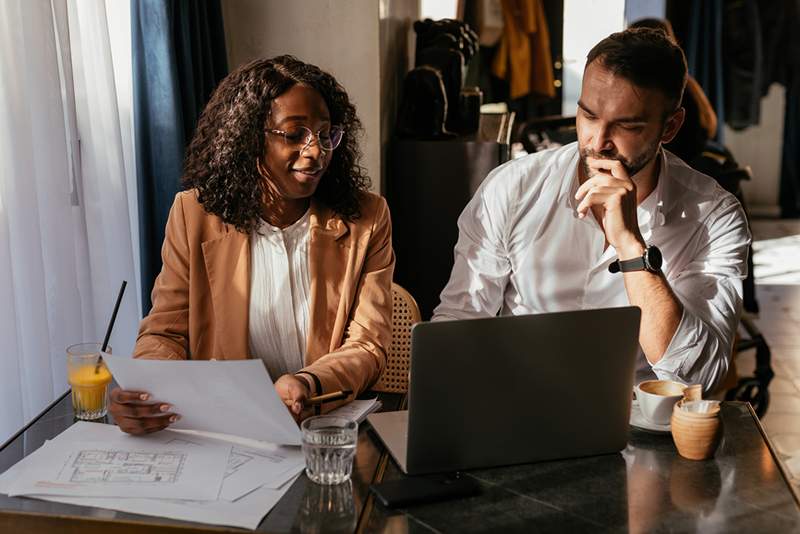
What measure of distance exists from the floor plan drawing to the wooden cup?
2.41ft

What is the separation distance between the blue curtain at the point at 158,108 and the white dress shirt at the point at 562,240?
0.92 meters

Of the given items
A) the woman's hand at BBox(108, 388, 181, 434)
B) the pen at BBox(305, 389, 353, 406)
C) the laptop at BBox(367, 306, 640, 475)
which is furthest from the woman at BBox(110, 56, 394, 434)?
the laptop at BBox(367, 306, 640, 475)

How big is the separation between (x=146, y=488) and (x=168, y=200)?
1.39 meters

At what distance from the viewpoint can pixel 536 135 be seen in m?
4.61

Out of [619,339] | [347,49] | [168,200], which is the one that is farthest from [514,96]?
[619,339]

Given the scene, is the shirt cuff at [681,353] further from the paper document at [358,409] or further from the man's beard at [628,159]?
the paper document at [358,409]

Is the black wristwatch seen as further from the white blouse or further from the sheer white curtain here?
the sheer white curtain

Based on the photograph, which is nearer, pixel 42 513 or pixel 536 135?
pixel 42 513

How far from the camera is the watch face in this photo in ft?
5.79

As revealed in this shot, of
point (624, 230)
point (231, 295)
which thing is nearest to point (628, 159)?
point (624, 230)

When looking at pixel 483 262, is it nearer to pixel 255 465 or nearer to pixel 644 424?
pixel 644 424

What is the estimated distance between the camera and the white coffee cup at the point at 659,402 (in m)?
1.46

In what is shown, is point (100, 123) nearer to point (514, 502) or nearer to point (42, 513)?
point (42, 513)

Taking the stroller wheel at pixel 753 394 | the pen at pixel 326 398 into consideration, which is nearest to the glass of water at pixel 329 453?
the pen at pixel 326 398
